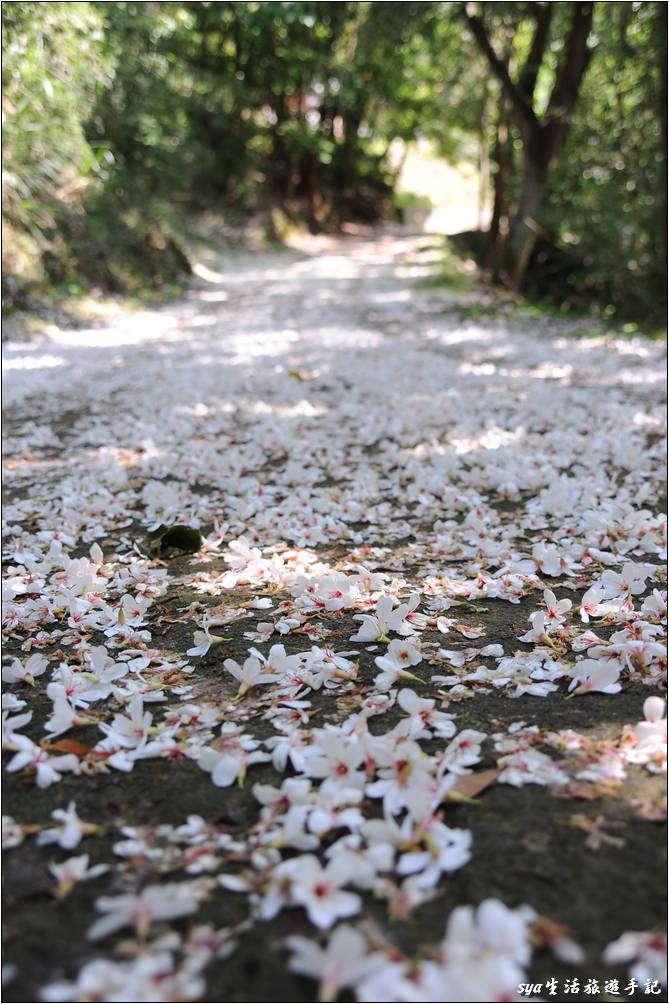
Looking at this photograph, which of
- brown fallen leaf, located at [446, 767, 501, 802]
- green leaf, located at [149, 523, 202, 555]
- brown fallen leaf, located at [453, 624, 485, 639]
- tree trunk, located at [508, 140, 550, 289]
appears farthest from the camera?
tree trunk, located at [508, 140, 550, 289]

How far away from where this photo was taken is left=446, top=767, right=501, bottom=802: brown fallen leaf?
63.1 inches

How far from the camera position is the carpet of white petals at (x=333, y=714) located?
1.28m

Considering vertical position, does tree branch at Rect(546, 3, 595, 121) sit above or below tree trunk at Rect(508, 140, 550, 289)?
above

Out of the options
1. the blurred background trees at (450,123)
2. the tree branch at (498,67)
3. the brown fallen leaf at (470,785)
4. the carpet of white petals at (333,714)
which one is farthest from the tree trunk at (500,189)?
the brown fallen leaf at (470,785)

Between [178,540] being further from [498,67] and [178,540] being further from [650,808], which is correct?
[498,67]

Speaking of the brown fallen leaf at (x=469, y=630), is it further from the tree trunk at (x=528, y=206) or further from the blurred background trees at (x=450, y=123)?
the tree trunk at (x=528, y=206)

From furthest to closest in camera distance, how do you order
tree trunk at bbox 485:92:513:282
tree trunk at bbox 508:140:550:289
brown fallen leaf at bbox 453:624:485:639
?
tree trunk at bbox 485:92:513:282
tree trunk at bbox 508:140:550:289
brown fallen leaf at bbox 453:624:485:639

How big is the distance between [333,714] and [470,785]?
495 millimetres

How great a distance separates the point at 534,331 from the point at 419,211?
2870 centimetres

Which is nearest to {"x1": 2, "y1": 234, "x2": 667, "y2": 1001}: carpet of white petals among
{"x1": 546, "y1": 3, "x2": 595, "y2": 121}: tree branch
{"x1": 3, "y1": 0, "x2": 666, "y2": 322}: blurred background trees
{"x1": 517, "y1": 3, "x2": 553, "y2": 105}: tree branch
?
{"x1": 3, "y1": 0, "x2": 666, "y2": 322}: blurred background trees

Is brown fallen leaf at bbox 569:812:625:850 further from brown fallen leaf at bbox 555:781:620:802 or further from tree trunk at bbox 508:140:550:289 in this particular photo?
tree trunk at bbox 508:140:550:289

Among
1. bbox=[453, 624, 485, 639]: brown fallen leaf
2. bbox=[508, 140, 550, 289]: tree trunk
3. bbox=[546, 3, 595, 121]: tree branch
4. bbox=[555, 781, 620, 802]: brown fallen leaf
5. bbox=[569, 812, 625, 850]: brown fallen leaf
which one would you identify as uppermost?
bbox=[546, 3, 595, 121]: tree branch

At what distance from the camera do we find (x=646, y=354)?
8562 mm

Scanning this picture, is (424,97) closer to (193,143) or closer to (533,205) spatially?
(193,143)
